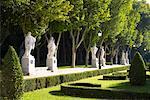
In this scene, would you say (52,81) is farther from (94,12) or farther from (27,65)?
(94,12)

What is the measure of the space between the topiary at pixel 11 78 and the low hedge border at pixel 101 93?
6.57m

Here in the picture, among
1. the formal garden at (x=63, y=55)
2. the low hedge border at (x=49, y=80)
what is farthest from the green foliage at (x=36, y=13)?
the low hedge border at (x=49, y=80)

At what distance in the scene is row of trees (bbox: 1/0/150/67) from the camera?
99.3 feet

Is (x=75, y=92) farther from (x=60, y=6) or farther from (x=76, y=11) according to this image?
(x=76, y=11)

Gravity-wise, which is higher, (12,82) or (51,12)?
(51,12)

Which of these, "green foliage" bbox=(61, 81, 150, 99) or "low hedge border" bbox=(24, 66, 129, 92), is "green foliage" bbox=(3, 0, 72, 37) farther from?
Answer: "green foliage" bbox=(61, 81, 150, 99)

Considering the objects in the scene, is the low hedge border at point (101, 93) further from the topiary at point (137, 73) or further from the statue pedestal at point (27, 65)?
the statue pedestal at point (27, 65)

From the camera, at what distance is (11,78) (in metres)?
14.3

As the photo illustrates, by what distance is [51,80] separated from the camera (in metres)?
25.5

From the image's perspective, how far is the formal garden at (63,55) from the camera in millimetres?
18891

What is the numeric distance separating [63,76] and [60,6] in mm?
7204

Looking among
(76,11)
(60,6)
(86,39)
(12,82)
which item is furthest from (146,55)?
(12,82)

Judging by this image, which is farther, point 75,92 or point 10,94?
point 75,92

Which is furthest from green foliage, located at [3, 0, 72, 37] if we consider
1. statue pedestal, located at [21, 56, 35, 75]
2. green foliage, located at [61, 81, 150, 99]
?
green foliage, located at [61, 81, 150, 99]
